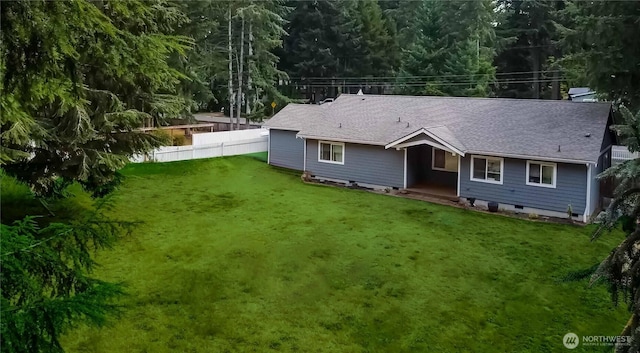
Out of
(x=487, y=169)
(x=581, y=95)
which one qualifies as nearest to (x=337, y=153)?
(x=487, y=169)

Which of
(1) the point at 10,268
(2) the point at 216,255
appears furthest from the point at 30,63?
(2) the point at 216,255

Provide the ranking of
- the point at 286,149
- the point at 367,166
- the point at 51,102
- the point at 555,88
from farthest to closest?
the point at 555,88 → the point at 286,149 → the point at 367,166 → the point at 51,102

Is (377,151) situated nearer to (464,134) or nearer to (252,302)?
(464,134)

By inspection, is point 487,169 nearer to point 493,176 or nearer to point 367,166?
point 493,176

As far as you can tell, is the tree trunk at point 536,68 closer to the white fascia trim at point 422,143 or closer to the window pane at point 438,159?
the window pane at point 438,159

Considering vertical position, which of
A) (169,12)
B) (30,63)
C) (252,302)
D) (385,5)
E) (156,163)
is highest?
(385,5)

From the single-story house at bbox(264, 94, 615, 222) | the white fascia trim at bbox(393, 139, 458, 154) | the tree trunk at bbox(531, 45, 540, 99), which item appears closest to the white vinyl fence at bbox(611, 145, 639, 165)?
the single-story house at bbox(264, 94, 615, 222)

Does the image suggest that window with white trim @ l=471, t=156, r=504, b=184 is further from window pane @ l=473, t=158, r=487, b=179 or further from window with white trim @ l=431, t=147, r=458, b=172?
window with white trim @ l=431, t=147, r=458, b=172
